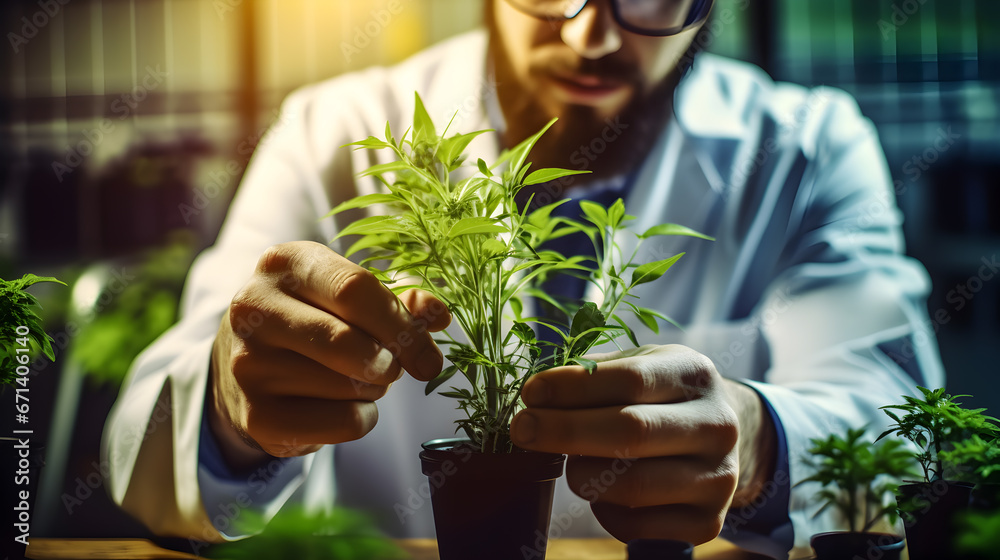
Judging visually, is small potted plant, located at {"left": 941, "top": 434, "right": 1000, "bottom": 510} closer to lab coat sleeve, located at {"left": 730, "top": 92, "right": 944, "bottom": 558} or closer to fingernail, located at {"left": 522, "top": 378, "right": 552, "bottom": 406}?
lab coat sleeve, located at {"left": 730, "top": 92, "right": 944, "bottom": 558}

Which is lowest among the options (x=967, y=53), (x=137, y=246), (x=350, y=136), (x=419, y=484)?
(x=419, y=484)

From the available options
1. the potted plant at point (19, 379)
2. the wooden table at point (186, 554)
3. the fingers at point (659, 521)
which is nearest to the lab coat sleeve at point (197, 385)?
the wooden table at point (186, 554)

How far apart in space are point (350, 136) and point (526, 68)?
1.56 ft

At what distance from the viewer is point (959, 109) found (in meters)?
1.40

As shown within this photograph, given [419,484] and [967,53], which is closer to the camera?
[419,484]

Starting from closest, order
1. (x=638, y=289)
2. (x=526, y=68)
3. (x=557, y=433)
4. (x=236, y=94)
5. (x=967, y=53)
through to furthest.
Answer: (x=557, y=433) → (x=526, y=68) → (x=638, y=289) → (x=967, y=53) → (x=236, y=94)

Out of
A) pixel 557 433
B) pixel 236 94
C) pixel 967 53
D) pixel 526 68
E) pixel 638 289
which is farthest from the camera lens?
pixel 236 94

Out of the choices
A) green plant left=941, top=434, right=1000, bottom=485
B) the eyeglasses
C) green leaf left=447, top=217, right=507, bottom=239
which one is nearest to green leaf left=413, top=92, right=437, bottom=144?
green leaf left=447, top=217, right=507, bottom=239

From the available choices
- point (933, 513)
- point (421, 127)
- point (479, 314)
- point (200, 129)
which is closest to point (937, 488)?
point (933, 513)

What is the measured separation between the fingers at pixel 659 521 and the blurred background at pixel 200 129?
128 centimetres

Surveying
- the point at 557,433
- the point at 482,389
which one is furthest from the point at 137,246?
the point at 557,433

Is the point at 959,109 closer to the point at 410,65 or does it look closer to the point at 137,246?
the point at 410,65

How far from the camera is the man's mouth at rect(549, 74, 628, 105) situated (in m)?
1.12

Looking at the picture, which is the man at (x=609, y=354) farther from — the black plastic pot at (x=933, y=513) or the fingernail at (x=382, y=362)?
the black plastic pot at (x=933, y=513)
